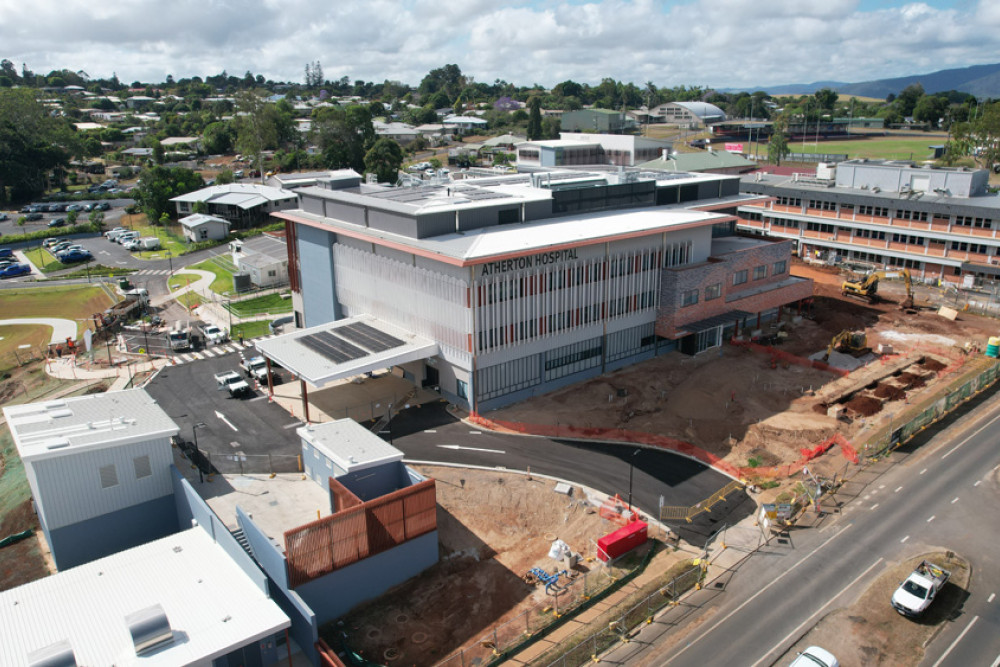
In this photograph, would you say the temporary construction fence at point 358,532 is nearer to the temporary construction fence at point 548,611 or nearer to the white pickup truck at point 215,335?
the temporary construction fence at point 548,611

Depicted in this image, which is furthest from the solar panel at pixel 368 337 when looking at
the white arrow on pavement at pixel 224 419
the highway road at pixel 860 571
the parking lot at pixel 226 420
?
the highway road at pixel 860 571

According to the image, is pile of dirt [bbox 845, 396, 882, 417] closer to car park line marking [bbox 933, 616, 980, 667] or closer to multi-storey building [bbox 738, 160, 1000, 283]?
car park line marking [bbox 933, 616, 980, 667]

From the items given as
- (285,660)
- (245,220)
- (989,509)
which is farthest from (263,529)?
(245,220)

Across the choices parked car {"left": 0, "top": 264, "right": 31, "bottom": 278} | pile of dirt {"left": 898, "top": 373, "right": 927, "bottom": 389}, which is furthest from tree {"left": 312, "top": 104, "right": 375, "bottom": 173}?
pile of dirt {"left": 898, "top": 373, "right": 927, "bottom": 389}

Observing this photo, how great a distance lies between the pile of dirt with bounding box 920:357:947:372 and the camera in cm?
6456

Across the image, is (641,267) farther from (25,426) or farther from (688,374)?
(25,426)

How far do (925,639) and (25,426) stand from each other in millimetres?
48872

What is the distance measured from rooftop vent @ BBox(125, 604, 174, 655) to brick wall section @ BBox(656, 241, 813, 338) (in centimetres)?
4842

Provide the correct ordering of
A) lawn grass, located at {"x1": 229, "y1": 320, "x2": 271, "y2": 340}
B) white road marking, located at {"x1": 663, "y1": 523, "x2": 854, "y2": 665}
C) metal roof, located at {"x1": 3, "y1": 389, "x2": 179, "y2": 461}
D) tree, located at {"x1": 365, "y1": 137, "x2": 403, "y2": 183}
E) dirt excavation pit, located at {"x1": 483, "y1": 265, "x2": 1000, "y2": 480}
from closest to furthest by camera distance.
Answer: white road marking, located at {"x1": 663, "y1": 523, "x2": 854, "y2": 665}, metal roof, located at {"x1": 3, "y1": 389, "x2": 179, "y2": 461}, dirt excavation pit, located at {"x1": 483, "y1": 265, "x2": 1000, "y2": 480}, lawn grass, located at {"x1": 229, "y1": 320, "x2": 271, "y2": 340}, tree, located at {"x1": 365, "y1": 137, "x2": 403, "y2": 183}

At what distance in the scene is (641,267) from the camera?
6338cm

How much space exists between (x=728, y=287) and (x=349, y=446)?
43.1m

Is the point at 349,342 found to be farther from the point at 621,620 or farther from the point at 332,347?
the point at 621,620

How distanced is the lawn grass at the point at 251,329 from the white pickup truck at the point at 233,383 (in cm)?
1237

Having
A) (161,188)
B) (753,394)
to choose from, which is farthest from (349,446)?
(161,188)
